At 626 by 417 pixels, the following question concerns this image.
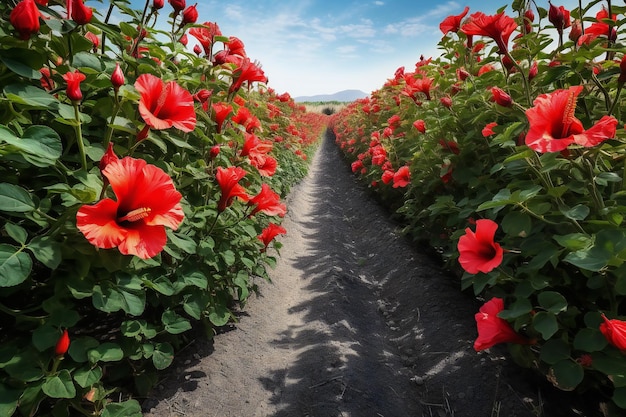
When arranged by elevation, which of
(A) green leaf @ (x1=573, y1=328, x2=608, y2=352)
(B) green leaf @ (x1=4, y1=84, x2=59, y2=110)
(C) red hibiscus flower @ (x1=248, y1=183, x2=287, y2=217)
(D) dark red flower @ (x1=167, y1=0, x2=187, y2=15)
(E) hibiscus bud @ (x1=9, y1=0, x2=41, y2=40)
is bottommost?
(A) green leaf @ (x1=573, y1=328, x2=608, y2=352)

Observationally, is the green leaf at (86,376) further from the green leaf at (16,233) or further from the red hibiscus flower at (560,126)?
the red hibiscus flower at (560,126)

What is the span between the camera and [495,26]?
1.53 meters

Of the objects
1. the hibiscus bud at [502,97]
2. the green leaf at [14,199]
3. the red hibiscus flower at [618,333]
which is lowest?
the red hibiscus flower at [618,333]

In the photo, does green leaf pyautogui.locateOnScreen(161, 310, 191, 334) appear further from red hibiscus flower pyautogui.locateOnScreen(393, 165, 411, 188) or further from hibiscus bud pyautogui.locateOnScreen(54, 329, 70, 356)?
red hibiscus flower pyautogui.locateOnScreen(393, 165, 411, 188)

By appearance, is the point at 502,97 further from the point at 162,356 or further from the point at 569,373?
the point at 162,356

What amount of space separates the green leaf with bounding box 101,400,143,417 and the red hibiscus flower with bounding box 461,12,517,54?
85.5 inches

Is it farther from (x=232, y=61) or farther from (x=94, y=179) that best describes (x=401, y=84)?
(x=94, y=179)

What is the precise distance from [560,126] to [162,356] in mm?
1747

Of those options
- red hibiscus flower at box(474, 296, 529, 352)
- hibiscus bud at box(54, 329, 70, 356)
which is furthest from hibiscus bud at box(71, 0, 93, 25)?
red hibiscus flower at box(474, 296, 529, 352)

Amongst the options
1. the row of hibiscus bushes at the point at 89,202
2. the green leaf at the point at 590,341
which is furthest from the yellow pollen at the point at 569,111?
the row of hibiscus bushes at the point at 89,202

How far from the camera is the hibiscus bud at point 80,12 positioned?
1.05 metres

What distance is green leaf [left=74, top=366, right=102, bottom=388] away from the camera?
1139 millimetres

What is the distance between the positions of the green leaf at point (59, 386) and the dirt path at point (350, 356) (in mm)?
636

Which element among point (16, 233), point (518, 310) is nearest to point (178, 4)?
point (16, 233)
